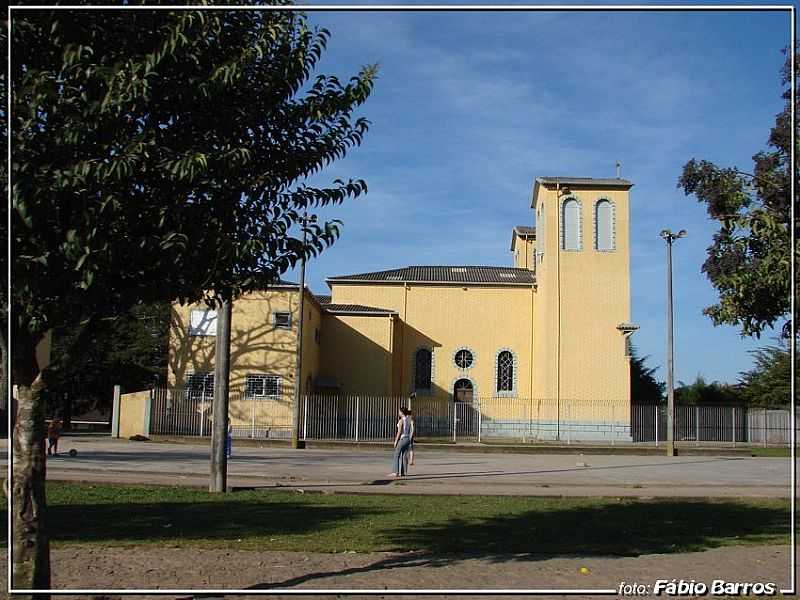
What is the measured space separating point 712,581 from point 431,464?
691 inches

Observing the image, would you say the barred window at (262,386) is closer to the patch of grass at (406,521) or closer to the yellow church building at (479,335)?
the yellow church building at (479,335)

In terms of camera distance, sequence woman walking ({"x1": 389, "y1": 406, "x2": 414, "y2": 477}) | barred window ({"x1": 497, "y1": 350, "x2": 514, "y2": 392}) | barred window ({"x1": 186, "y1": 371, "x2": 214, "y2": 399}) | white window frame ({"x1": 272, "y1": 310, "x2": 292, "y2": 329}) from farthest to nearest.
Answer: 1. barred window ({"x1": 497, "y1": 350, "x2": 514, "y2": 392})
2. white window frame ({"x1": 272, "y1": 310, "x2": 292, "y2": 329})
3. barred window ({"x1": 186, "y1": 371, "x2": 214, "y2": 399})
4. woman walking ({"x1": 389, "y1": 406, "x2": 414, "y2": 477})

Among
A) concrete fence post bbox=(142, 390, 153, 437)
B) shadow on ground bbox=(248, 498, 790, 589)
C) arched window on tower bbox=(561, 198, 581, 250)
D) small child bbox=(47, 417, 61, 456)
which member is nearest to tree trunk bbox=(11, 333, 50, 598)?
shadow on ground bbox=(248, 498, 790, 589)

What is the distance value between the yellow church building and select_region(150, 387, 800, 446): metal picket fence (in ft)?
0.45

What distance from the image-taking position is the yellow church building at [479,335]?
3750cm

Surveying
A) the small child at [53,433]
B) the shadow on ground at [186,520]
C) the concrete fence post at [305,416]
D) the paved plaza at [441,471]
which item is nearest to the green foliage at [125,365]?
the small child at [53,433]

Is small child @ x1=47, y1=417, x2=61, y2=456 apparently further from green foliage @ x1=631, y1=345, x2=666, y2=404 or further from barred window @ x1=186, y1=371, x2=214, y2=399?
green foliage @ x1=631, y1=345, x2=666, y2=404

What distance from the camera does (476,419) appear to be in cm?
4047

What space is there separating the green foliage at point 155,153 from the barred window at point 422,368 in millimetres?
39568

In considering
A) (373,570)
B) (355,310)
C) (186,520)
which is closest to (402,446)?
(186,520)

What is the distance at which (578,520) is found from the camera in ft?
41.0

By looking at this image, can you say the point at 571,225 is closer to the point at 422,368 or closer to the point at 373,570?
the point at 422,368

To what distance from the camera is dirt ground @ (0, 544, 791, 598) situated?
7.27 meters

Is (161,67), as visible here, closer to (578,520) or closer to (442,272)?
(578,520)
